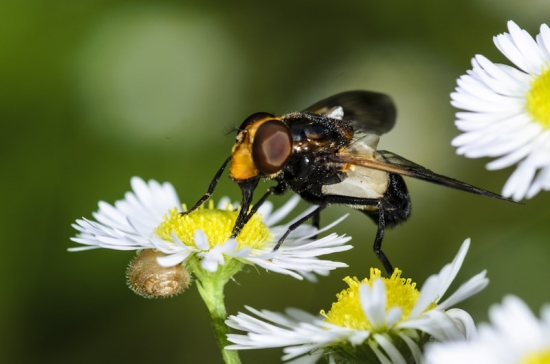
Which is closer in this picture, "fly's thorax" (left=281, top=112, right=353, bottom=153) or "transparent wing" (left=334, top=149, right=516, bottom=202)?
"transparent wing" (left=334, top=149, right=516, bottom=202)

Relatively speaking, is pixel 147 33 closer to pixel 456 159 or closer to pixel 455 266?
pixel 456 159

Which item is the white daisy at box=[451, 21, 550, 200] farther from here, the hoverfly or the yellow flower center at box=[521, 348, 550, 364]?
the yellow flower center at box=[521, 348, 550, 364]

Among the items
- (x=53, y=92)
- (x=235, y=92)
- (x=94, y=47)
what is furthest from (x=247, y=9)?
(x=53, y=92)

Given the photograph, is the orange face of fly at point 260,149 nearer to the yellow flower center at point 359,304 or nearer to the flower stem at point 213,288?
the flower stem at point 213,288

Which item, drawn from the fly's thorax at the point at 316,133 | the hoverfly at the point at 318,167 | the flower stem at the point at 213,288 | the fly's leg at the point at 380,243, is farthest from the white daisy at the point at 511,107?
the flower stem at the point at 213,288

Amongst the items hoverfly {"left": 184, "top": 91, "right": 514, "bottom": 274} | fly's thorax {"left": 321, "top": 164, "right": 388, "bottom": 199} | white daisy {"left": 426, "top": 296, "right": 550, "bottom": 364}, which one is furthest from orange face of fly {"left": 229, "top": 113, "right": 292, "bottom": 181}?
white daisy {"left": 426, "top": 296, "right": 550, "bottom": 364}

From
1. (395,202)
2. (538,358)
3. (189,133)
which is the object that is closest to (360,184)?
(395,202)

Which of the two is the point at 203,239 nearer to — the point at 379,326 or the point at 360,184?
the point at 379,326
